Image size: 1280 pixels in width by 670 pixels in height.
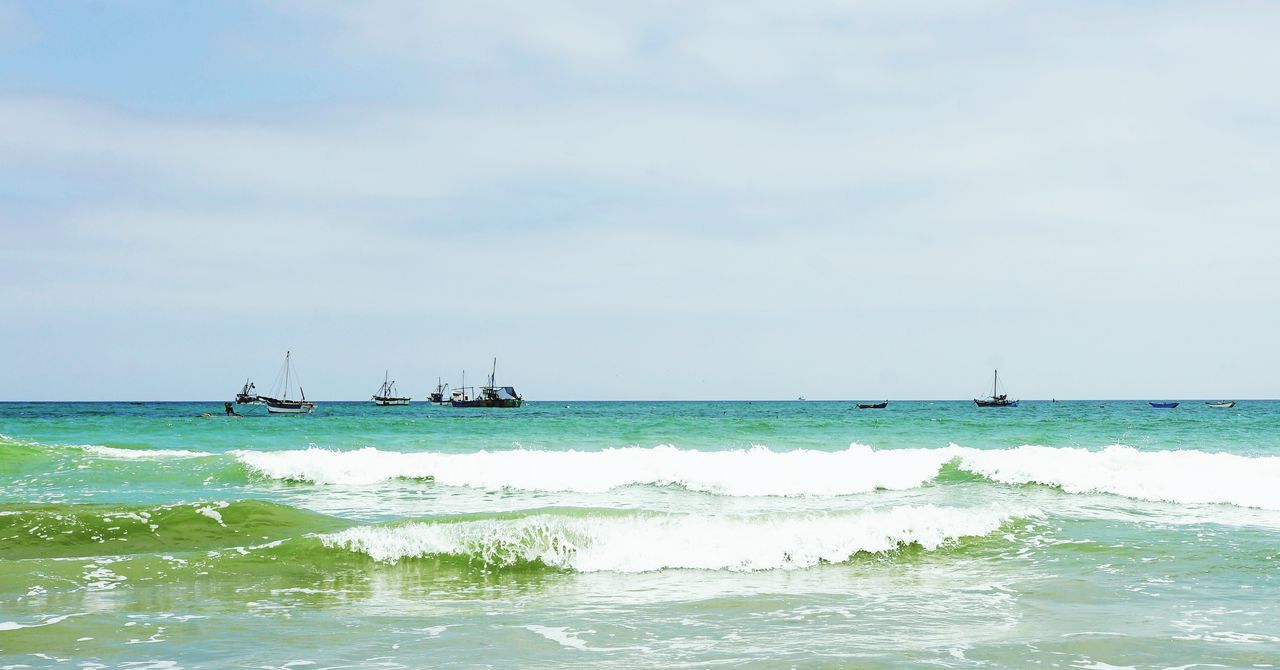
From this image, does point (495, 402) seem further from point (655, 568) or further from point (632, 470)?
point (655, 568)

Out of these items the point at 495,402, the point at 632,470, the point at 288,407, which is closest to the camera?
the point at 632,470

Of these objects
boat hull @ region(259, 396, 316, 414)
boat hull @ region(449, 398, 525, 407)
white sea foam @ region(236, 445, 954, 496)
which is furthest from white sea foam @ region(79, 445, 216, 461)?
boat hull @ region(449, 398, 525, 407)

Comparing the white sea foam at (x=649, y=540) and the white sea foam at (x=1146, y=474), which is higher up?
the white sea foam at (x=1146, y=474)

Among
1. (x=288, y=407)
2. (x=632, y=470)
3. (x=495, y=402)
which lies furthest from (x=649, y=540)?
(x=495, y=402)

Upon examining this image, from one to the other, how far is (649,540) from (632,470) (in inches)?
491

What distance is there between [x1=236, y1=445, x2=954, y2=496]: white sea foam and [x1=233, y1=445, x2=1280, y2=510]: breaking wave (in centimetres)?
3

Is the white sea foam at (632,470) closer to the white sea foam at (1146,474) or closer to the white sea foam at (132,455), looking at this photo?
the white sea foam at (1146,474)

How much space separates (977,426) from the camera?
56.5 m

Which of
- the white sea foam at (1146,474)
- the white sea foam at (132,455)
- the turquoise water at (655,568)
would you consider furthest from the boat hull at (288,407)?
the white sea foam at (1146,474)

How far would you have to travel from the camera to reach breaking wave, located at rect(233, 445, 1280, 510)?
2117cm

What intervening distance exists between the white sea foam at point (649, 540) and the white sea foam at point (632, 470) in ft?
24.5

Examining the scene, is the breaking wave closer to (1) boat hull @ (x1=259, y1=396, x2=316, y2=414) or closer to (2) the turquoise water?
(2) the turquoise water

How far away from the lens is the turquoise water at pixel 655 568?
338 inches

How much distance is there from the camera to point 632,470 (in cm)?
2617
